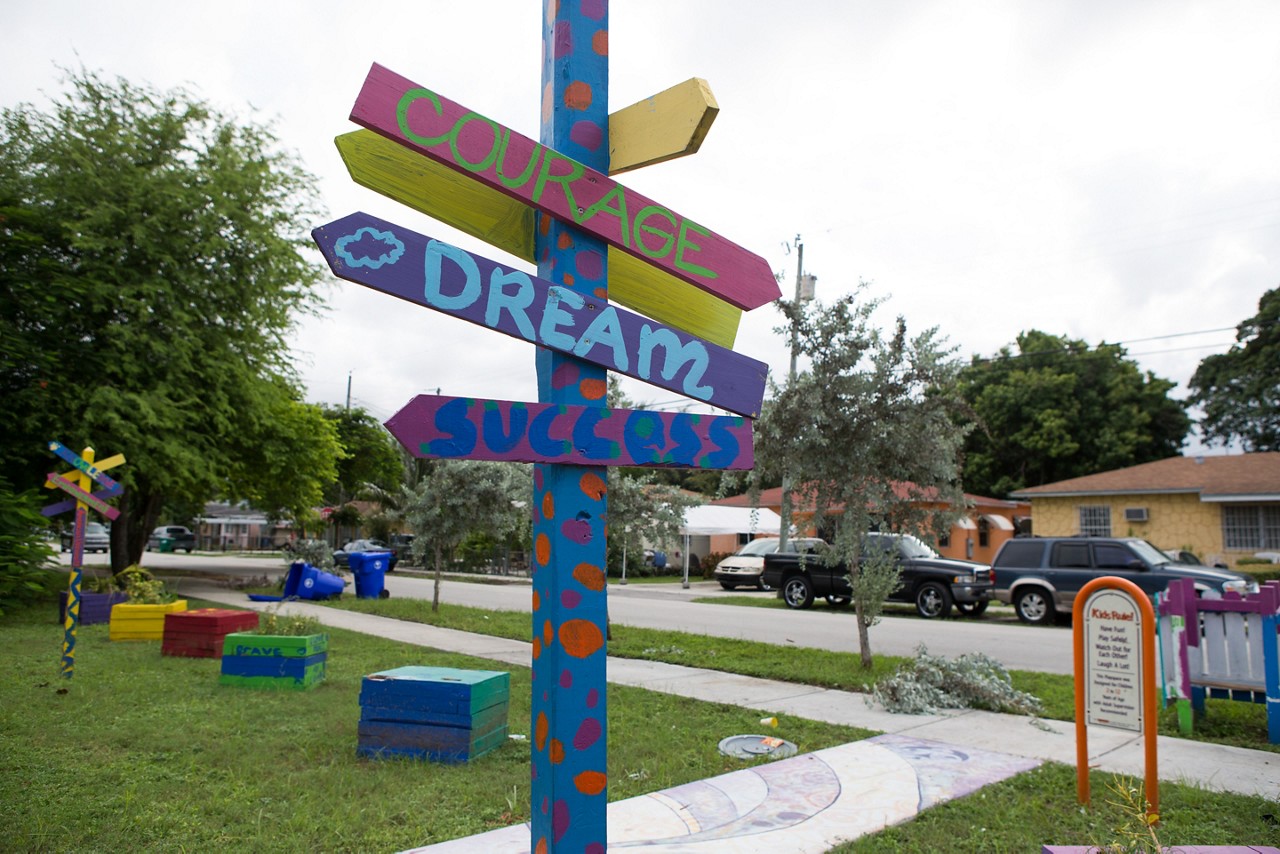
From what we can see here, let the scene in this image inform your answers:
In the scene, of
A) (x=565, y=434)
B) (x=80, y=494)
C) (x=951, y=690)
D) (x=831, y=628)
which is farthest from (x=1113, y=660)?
(x=831, y=628)

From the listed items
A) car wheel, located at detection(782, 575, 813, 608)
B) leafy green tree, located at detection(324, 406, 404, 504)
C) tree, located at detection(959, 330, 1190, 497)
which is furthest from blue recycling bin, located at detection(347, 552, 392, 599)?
tree, located at detection(959, 330, 1190, 497)

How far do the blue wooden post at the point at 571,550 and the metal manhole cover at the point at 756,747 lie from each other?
12.5 ft

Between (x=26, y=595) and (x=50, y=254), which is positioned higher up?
(x=50, y=254)

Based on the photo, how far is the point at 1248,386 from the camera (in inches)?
1505

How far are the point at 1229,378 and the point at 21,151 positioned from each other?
4478cm

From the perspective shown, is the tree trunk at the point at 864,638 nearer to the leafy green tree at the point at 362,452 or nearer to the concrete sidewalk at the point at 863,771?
the concrete sidewalk at the point at 863,771

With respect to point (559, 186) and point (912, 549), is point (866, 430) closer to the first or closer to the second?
point (559, 186)

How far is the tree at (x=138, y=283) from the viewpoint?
612 inches

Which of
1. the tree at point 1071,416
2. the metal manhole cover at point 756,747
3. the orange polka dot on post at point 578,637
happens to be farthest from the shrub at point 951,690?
the tree at point 1071,416

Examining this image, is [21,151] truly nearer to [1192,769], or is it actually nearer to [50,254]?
[50,254]

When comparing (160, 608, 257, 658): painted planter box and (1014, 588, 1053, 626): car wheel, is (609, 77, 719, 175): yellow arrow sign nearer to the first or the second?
(160, 608, 257, 658): painted planter box

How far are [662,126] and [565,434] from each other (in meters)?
0.95

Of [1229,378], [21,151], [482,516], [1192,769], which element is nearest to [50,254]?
[21,151]

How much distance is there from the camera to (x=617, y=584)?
95.0 feet
